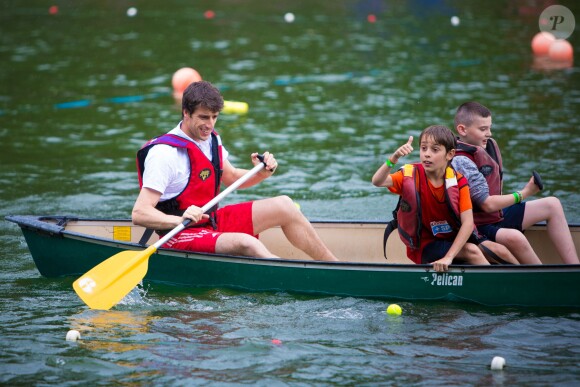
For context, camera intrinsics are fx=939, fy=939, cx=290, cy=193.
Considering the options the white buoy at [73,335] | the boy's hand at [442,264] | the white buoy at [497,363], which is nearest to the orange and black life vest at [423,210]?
the boy's hand at [442,264]

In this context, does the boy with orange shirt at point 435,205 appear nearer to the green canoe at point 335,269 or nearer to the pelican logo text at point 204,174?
the green canoe at point 335,269

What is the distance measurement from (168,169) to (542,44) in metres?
10.8

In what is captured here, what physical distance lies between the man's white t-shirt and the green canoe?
451 millimetres

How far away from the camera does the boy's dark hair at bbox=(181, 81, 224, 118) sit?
6.17 m

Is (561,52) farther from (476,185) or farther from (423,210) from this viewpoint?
(423,210)

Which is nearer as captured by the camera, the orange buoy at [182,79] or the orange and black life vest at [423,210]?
the orange and black life vest at [423,210]

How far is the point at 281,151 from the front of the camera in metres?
10.9

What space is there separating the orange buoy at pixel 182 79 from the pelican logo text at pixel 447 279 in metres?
7.86

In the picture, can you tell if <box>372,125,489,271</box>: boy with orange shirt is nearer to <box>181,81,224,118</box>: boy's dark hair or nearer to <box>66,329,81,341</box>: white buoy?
<box>181,81,224,118</box>: boy's dark hair

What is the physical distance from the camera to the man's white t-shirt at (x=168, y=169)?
623 cm

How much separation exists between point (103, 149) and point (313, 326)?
18.5 ft

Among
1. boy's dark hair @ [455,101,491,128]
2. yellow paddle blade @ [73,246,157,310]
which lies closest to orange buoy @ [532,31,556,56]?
boy's dark hair @ [455,101,491,128]

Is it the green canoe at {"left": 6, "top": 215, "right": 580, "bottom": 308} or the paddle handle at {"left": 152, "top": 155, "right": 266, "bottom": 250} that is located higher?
the paddle handle at {"left": 152, "top": 155, "right": 266, "bottom": 250}

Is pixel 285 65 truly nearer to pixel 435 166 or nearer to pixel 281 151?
pixel 281 151
